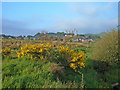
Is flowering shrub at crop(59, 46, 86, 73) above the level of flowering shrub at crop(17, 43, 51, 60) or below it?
below

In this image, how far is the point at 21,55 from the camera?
7.02 metres

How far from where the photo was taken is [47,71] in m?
5.27

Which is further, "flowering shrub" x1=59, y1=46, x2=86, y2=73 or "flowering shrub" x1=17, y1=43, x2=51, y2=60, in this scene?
"flowering shrub" x1=17, y1=43, x2=51, y2=60

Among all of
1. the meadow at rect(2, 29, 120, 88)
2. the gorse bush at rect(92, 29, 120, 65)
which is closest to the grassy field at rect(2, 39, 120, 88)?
the meadow at rect(2, 29, 120, 88)

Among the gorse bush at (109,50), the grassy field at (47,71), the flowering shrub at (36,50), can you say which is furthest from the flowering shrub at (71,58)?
the gorse bush at (109,50)

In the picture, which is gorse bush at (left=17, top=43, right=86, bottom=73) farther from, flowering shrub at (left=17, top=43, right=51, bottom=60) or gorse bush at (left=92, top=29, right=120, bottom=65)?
gorse bush at (left=92, top=29, right=120, bottom=65)

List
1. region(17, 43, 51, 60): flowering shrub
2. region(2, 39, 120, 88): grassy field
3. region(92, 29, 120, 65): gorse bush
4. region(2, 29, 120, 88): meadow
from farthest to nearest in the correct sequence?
region(92, 29, 120, 65): gorse bush → region(17, 43, 51, 60): flowering shrub → region(2, 29, 120, 88): meadow → region(2, 39, 120, 88): grassy field

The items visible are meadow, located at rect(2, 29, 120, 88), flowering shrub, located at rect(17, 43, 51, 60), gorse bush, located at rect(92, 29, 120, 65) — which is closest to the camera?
meadow, located at rect(2, 29, 120, 88)

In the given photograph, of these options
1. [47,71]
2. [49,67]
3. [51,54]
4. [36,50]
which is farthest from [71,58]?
[36,50]

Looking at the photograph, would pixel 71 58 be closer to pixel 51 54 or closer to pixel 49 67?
pixel 51 54

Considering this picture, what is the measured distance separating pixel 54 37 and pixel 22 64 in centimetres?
260

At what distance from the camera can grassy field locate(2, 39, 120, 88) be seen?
4480 millimetres

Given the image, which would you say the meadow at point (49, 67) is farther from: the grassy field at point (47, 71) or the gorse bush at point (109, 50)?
the gorse bush at point (109, 50)

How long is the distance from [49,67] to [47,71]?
235 millimetres
